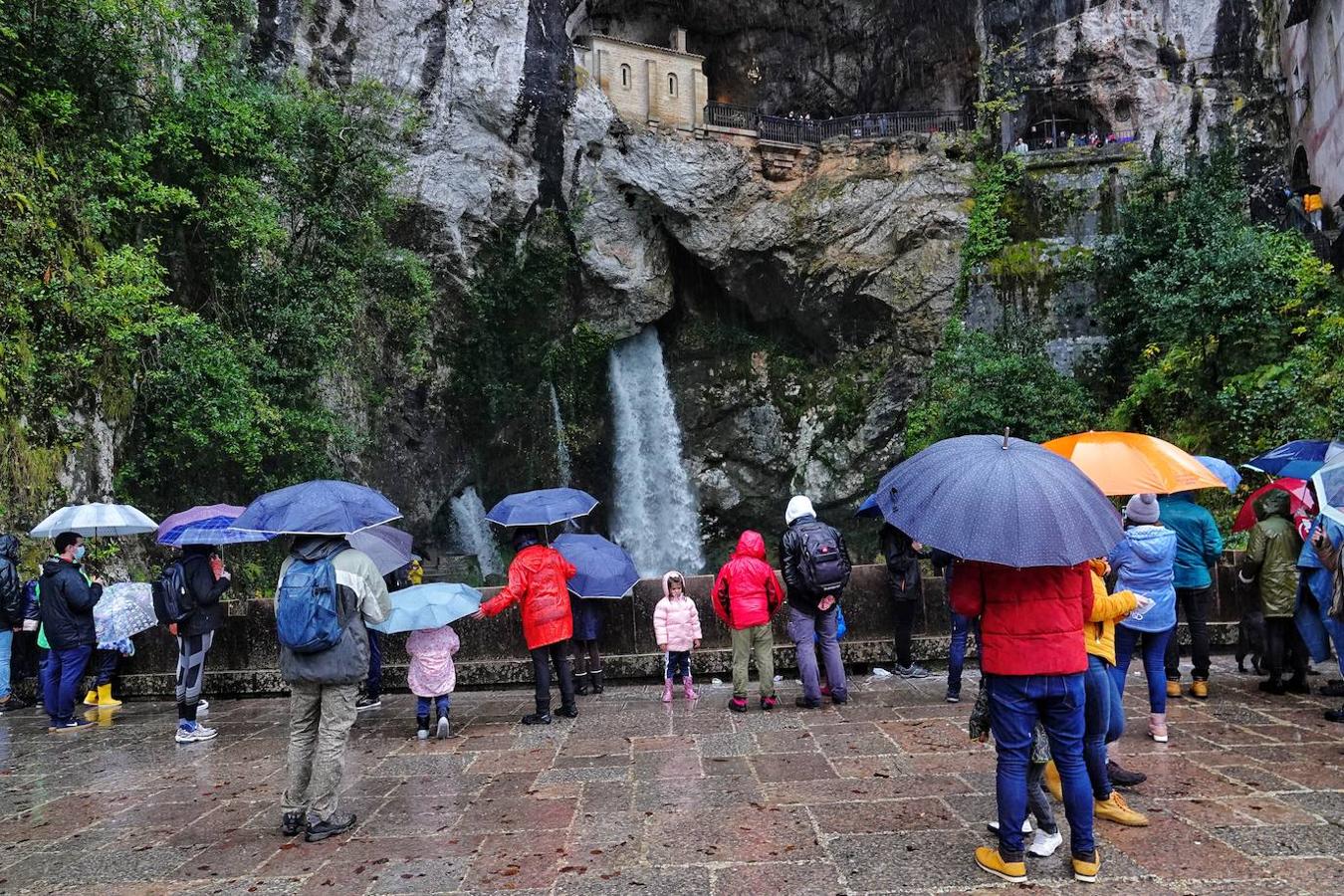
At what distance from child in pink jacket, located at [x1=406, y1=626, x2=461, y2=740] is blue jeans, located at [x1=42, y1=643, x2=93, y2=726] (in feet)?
11.0

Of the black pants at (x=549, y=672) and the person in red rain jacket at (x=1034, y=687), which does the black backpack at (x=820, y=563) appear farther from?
the person in red rain jacket at (x=1034, y=687)

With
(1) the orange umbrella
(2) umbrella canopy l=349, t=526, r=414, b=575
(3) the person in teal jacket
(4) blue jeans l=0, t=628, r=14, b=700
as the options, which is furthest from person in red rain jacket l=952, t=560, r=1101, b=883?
(4) blue jeans l=0, t=628, r=14, b=700

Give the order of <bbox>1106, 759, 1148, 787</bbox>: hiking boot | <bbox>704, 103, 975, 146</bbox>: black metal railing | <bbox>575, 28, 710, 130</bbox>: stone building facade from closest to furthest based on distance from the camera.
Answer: <bbox>1106, 759, 1148, 787</bbox>: hiking boot
<bbox>704, 103, 975, 146</bbox>: black metal railing
<bbox>575, 28, 710, 130</bbox>: stone building facade

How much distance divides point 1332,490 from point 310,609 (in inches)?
238

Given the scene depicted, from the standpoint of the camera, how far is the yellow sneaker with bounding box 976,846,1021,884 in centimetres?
328

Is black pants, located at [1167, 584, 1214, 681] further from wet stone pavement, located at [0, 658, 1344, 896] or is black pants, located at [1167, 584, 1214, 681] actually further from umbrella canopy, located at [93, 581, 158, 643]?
umbrella canopy, located at [93, 581, 158, 643]

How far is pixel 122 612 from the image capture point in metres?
7.57

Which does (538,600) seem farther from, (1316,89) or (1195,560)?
(1316,89)

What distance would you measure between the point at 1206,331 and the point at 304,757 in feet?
52.5

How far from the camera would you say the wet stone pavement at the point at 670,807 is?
3467 millimetres

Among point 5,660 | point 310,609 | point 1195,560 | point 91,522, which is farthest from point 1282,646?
point 5,660

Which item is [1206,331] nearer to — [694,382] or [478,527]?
[694,382]

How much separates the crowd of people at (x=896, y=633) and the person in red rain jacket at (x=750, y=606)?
0.02m

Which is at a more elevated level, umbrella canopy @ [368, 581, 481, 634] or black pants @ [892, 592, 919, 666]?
umbrella canopy @ [368, 581, 481, 634]
